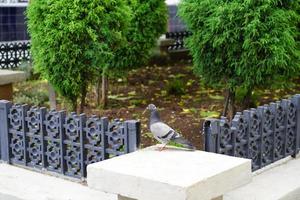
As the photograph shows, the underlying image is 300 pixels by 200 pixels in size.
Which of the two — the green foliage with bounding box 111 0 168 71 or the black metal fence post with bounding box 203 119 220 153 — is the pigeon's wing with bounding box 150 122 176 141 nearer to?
the black metal fence post with bounding box 203 119 220 153

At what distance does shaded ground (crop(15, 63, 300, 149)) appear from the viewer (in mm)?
7434

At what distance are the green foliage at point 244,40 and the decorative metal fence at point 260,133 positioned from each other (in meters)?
1.12

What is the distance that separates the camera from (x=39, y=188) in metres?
4.77

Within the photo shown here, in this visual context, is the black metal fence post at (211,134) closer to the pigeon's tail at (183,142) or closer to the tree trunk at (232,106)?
the pigeon's tail at (183,142)

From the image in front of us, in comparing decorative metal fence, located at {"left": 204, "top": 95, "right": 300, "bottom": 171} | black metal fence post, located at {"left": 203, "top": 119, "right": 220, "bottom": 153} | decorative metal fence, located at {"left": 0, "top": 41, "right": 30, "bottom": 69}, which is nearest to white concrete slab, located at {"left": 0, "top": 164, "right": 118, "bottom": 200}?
black metal fence post, located at {"left": 203, "top": 119, "right": 220, "bottom": 153}

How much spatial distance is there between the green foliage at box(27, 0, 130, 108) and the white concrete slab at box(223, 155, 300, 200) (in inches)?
97.6

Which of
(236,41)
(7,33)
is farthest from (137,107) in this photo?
(7,33)

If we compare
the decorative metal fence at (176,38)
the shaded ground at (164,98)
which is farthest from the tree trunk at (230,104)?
the decorative metal fence at (176,38)

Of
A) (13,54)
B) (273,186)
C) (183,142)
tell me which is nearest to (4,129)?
(183,142)

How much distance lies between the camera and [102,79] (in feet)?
29.4

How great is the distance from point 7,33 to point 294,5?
8.05 metres

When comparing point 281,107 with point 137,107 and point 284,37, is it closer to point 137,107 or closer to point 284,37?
point 284,37

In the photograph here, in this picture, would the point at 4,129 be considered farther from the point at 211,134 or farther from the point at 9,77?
the point at 211,134

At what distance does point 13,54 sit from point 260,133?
7987mm
